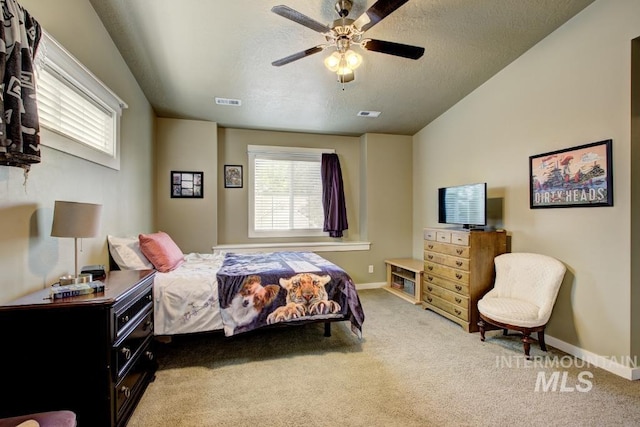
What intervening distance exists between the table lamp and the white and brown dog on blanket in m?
1.15

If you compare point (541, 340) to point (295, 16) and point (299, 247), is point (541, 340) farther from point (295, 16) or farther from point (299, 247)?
point (295, 16)

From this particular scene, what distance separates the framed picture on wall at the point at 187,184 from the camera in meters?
4.29

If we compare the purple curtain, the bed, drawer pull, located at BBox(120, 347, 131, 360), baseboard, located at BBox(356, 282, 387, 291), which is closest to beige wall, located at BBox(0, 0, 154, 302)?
the bed

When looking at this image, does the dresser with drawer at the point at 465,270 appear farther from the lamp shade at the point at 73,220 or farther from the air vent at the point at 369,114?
the lamp shade at the point at 73,220

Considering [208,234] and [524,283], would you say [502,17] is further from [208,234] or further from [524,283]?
[208,234]

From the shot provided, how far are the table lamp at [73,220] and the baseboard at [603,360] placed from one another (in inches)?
156

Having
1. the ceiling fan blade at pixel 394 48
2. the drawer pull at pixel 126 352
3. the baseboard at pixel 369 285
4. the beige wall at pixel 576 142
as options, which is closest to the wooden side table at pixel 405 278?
the baseboard at pixel 369 285

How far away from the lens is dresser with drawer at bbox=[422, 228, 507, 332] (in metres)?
3.20

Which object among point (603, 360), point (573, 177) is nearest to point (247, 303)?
point (603, 360)

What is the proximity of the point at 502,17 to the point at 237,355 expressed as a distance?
3.92m

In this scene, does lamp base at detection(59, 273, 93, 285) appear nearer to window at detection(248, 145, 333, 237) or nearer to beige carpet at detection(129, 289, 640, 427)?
beige carpet at detection(129, 289, 640, 427)

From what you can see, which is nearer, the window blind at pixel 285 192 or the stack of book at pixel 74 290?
the stack of book at pixel 74 290

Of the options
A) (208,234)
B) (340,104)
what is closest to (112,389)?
(208,234)

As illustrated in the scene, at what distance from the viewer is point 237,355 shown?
2.63 m
